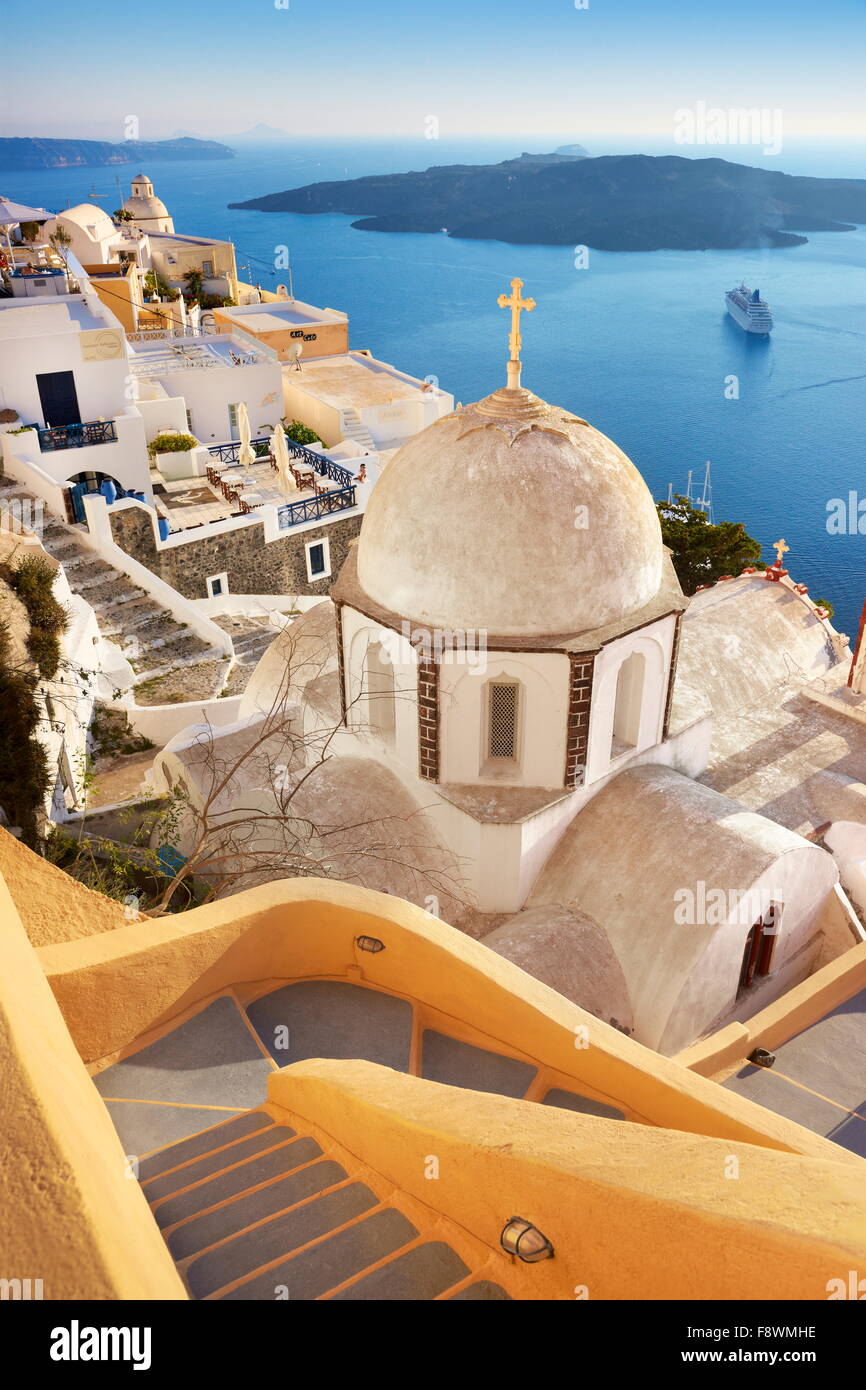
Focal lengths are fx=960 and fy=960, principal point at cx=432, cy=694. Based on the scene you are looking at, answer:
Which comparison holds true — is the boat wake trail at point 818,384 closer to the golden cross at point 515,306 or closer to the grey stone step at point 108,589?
the grey stone step at point 108,589

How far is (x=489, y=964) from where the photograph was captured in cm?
714

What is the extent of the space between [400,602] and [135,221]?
64.9 m

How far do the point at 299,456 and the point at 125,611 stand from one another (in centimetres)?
1249

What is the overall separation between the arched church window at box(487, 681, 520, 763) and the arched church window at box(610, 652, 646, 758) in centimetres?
137

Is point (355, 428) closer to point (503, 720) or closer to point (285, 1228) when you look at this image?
point (503, 720)

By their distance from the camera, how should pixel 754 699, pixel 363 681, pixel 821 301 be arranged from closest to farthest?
1. pixel 363 681
2. pixel 754 699
3. pixel 821 301

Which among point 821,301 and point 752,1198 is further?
point 821,301

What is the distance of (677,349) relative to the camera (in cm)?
10769

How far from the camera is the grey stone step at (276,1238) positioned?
4547 millimetres

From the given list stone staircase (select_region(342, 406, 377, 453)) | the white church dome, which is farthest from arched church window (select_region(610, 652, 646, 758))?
the white church dome

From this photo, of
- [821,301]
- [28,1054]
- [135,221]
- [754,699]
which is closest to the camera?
[28,1054]
